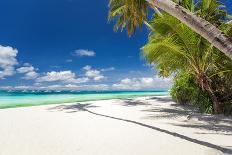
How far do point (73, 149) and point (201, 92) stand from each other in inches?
316

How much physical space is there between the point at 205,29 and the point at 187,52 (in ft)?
20.0

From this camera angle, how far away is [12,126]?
8.97 meters

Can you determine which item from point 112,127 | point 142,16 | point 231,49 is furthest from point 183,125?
point 142,16

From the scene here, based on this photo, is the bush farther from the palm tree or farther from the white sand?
the white sand

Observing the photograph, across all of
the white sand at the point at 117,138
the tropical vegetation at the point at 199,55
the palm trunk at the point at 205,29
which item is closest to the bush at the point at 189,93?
the tropical vegetation at the point at 199,55

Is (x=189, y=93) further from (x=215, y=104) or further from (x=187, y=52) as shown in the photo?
(x=187, y=52)

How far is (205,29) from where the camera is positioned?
15.5 feet

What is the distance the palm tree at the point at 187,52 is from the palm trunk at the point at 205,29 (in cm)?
458

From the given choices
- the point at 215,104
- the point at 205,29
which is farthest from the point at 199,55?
the point at 205,29

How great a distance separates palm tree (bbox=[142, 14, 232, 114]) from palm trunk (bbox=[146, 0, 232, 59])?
4578 millimetres

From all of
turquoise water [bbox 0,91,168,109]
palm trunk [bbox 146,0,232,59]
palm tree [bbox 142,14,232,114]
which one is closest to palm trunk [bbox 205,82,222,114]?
palm tree [bbox 142,14,232,114]

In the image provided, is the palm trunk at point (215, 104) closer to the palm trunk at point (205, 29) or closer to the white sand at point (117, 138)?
the white sand at point (117, 138)

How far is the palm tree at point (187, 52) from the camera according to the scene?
10281 mm

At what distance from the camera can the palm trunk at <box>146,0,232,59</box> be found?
443 centimetres
